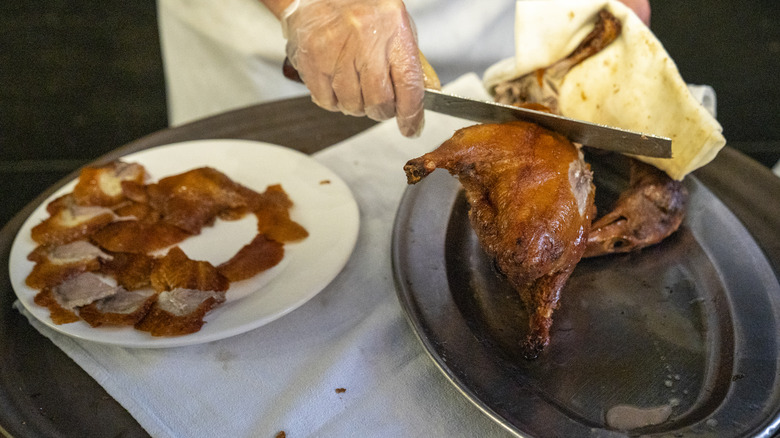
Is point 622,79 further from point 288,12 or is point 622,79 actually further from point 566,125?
point 288,12

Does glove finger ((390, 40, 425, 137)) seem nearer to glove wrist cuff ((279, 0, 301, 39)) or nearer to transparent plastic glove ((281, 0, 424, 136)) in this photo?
transparent plastic glove ((281, 0, 424, 136))

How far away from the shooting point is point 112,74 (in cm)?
330

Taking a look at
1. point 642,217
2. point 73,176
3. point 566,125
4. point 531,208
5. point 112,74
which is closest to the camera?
point 531,208

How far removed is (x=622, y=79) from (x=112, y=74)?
298 cm

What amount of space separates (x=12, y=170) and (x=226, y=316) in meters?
2.29

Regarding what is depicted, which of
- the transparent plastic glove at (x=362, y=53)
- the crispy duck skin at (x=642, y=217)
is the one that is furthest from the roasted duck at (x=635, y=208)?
the transparent plastic glove at (x=362, y=53)

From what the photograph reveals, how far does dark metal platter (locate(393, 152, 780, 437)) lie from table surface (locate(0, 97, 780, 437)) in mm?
104

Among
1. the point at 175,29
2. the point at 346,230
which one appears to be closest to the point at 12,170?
the point at 175,29

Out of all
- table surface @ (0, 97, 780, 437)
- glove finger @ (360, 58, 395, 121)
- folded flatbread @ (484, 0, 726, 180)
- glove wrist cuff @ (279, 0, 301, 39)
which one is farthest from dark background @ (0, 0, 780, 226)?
glove finger @ (360, 58, 395, 121)

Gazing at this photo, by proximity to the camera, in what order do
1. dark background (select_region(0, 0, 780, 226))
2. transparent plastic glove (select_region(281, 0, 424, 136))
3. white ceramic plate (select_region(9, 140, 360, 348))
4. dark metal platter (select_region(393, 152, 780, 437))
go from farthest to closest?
dark background (select_region(0, 0, 780, 226)) < transparent plastic glove (select_region(281, 0, 424, 136)) < white ceramic plate (select_region(9, 140, 360, 348)) < dark metal platter (select_region(393, 152, 780, 437))

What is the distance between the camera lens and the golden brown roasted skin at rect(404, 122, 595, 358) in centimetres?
83

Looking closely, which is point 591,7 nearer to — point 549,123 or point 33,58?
point 549,123

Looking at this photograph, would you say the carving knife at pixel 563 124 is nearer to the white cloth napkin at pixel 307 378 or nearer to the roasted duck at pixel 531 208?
the roasted duck at pixel 531 208

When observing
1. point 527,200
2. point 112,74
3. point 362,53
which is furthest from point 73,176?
point 112,74
